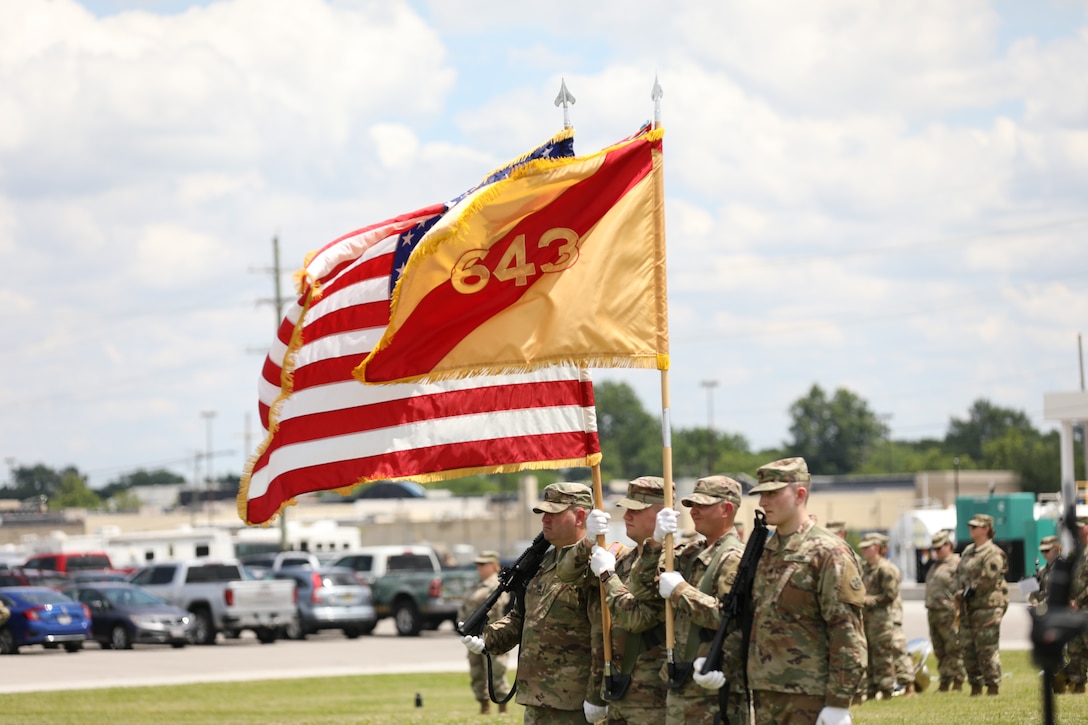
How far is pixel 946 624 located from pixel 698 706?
11.3 meters

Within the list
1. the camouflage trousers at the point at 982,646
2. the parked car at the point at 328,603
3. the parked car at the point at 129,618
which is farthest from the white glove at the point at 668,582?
the parked car at the point at 328,603

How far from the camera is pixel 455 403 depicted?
9258mm

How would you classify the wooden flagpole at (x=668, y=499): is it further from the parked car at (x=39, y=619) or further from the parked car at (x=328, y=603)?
the parked car at (x=328, y=603)

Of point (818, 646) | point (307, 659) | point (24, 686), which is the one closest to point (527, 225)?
point (818, 646)

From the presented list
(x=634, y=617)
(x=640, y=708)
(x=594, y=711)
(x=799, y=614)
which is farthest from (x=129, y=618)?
(x=799, y=614)

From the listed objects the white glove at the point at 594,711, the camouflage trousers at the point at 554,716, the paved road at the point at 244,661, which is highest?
the white glove at the point at 594,711

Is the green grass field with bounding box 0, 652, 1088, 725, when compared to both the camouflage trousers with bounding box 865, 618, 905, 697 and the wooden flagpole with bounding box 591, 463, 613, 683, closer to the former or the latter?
the camouflage trousers with bounding box 865, 618, 905, 697

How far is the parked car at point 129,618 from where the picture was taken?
97.8 feet

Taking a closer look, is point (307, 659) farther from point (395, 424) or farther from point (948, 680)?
point (395, 424)

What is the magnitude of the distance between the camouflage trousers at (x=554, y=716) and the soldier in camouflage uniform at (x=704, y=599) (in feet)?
2.76

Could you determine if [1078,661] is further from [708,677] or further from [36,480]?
[36,480]

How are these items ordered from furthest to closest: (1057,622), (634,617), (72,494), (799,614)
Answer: (72,494), (634,617), (799,614), (1057,622)

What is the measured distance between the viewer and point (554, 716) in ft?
28.8

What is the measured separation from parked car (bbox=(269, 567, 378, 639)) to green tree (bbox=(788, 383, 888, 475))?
5917 inches
